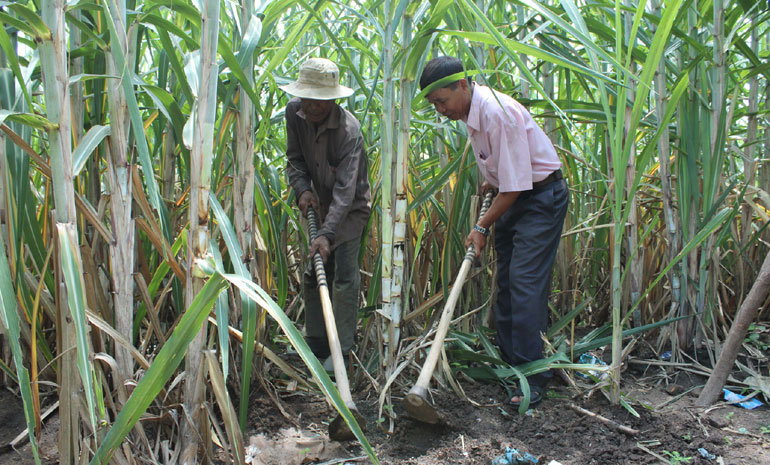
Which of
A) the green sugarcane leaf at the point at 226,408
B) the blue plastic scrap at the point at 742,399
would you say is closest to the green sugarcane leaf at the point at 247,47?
the green sugarcane leaf at the point at 226,408

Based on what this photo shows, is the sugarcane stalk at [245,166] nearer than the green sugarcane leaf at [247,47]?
No

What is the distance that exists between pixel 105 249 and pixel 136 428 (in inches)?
20.7

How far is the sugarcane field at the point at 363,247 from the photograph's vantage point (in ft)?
4.00

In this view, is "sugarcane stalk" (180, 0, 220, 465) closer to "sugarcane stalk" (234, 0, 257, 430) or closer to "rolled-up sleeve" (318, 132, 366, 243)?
"sugarcane stalk" (234, 0, 257, 430)

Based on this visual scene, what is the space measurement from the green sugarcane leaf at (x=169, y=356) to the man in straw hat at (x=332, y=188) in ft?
4.33

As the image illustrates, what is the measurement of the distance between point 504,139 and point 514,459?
1.05 meters

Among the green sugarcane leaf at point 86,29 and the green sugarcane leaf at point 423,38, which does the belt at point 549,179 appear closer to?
the green sugarcane leaf at point 423,38

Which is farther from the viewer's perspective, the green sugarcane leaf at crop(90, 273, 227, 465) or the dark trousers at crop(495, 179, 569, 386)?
the dark trousers at crop(495, 179, 569, 386)

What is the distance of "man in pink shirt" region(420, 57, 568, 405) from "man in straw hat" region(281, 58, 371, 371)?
1.52ft

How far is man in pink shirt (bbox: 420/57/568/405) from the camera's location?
2.08m

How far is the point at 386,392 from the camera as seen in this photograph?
6.45 feet

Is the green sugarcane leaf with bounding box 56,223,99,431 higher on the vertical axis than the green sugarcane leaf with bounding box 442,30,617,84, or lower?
lower

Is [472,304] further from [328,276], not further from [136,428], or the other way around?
[136,428]

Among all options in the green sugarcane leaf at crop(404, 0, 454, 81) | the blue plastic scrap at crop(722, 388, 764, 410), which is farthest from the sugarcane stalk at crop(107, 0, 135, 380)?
the blue plastic scrap at crop(722, 388, 764, 410)
